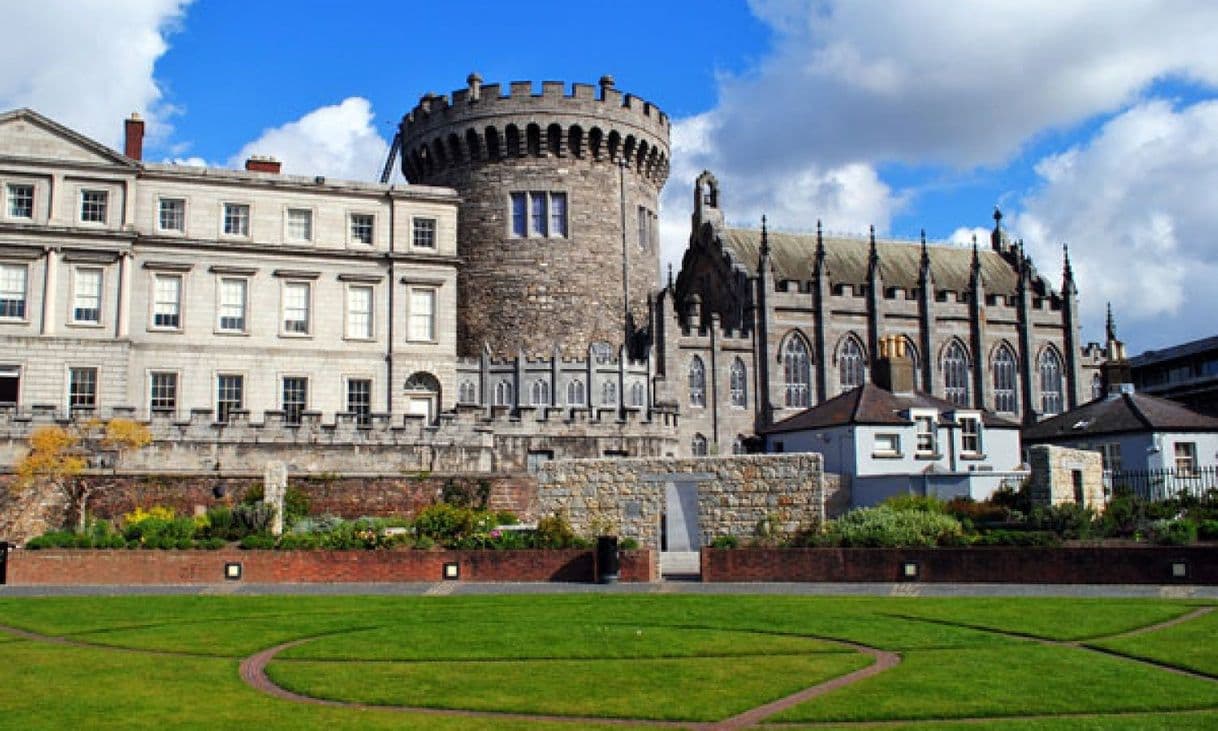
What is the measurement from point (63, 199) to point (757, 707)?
37.3m

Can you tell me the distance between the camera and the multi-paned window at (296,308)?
44344mm

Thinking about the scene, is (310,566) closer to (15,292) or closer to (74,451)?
(74,451)

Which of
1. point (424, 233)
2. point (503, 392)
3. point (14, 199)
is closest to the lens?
point (14, 199)

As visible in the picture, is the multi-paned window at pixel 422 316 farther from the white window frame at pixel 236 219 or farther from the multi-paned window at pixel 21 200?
the multi-paned window at pixel 21 200

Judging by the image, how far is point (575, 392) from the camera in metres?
50.2

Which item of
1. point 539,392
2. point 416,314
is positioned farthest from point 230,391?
point 539,392

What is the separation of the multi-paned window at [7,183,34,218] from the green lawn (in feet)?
80.5

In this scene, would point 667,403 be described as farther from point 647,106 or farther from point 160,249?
point 160,249

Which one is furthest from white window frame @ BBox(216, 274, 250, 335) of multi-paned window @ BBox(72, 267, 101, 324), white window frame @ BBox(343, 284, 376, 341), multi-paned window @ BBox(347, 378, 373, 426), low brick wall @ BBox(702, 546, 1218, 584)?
low brick wall @ BBox(702, 546, 1218, 584)

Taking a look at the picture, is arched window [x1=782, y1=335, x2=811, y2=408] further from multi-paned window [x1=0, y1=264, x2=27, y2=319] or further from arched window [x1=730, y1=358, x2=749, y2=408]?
multi-paned window [x1=0, y1=264, x2=27, y2=319]

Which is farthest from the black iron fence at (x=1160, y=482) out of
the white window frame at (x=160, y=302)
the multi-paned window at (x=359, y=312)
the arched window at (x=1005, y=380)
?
the white window frame at (x=160, y=302)

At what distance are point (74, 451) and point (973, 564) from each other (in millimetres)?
23728

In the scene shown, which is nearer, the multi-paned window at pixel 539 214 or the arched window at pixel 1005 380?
Answer: the multi-paned window at pixel 539 214

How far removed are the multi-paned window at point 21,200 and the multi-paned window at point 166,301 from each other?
185 inches
